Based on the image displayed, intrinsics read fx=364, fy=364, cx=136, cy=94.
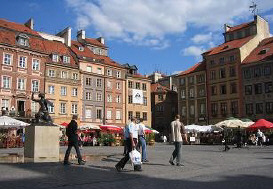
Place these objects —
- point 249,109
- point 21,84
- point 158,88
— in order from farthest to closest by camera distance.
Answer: point 158,88, point 249,109, point 21,84

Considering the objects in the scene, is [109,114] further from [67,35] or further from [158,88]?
[158,88]

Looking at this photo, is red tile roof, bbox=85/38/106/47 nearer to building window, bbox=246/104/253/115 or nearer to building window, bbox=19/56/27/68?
building window, bbox=19/56/27/68

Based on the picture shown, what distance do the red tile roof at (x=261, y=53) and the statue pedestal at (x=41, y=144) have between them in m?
43.7

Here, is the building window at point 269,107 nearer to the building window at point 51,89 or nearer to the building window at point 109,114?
the building window at point 109,114

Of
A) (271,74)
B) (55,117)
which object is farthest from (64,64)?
(271,74)

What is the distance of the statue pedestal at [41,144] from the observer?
1288cm

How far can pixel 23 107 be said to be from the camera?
156ft

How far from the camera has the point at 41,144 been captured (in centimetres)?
1298

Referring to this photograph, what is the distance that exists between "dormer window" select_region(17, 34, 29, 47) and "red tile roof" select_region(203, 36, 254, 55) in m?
29.0

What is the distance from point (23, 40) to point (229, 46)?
31.4 m

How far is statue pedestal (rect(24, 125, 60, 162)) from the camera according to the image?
1288 centimetres

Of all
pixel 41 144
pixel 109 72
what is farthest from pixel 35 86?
pixel 41 144

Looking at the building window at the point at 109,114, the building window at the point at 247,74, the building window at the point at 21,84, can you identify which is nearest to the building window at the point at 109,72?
the building window at the point at 109,114

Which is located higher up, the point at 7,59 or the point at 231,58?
the point at 231,58
